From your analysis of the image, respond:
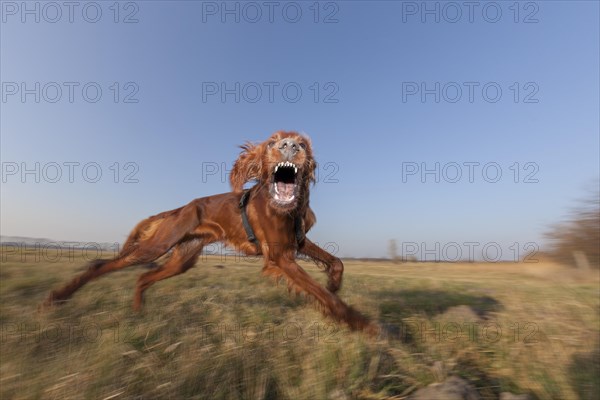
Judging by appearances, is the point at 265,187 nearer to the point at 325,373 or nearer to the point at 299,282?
the point at 299,282

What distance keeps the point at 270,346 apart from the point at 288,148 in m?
1.90

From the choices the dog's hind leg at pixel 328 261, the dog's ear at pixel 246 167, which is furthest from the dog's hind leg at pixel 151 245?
the dog's hind leg at pixel 328 261

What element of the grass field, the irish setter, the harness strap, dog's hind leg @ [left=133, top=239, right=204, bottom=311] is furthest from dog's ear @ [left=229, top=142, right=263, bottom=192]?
the grass field

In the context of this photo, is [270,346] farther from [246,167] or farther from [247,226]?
[246,167]

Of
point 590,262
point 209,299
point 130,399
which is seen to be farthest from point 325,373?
point 590,262

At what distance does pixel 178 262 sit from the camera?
14.5 ft

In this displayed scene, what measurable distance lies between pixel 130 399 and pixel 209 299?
253cm

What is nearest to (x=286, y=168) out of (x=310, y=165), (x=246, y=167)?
(x=310, y=165)

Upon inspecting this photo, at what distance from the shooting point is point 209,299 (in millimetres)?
4406

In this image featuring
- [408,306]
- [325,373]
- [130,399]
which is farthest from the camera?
[408,306]

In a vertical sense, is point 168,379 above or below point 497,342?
above

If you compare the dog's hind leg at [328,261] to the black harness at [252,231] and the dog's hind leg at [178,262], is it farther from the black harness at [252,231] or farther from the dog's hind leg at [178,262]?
the dog's hind leg at [178,262]

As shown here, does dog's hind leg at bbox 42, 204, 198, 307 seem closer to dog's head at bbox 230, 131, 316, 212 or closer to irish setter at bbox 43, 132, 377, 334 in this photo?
irish setter at bbox 43, 132, 377, 334

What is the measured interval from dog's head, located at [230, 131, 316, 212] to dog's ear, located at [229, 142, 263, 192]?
0.03m
